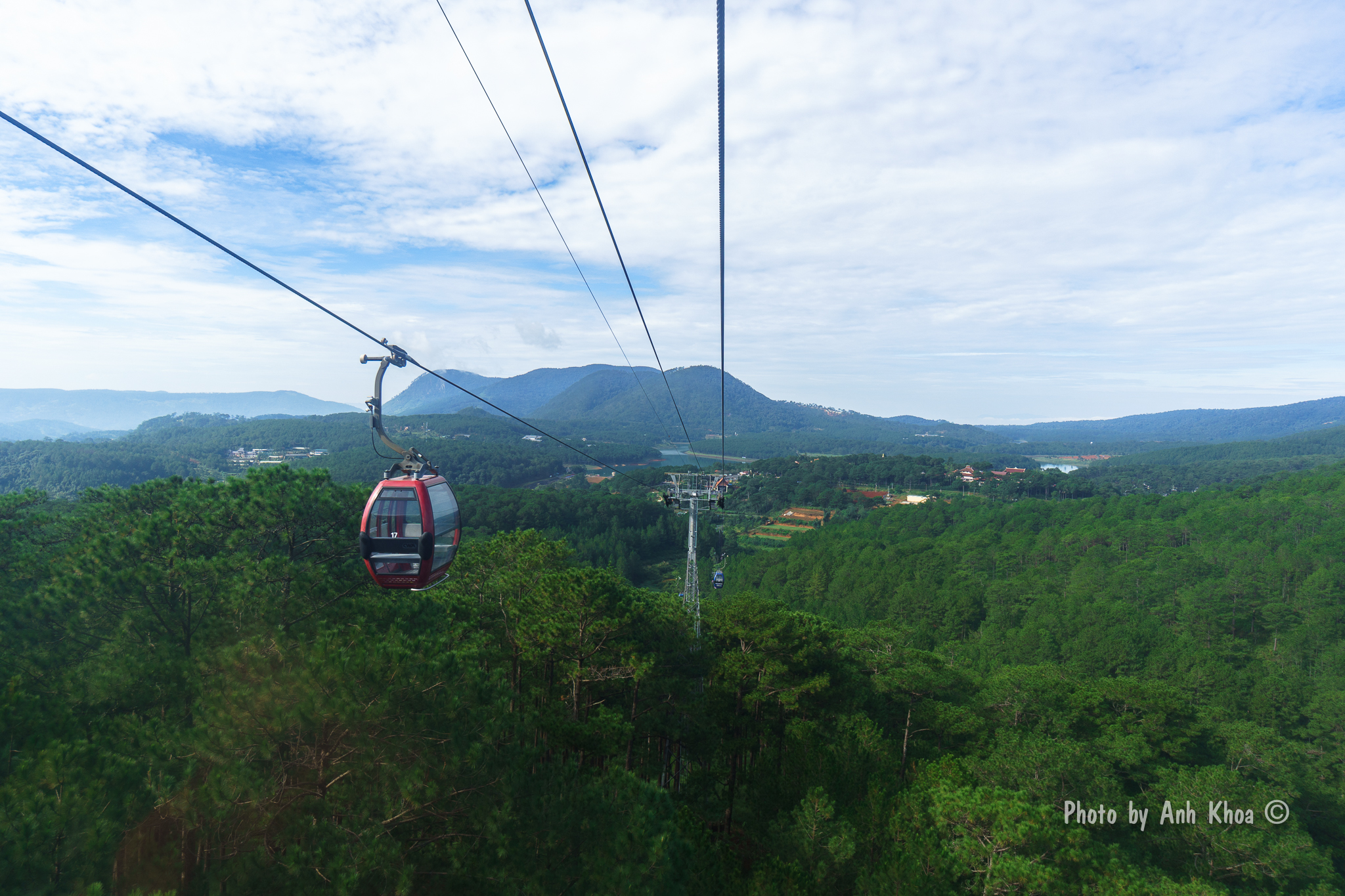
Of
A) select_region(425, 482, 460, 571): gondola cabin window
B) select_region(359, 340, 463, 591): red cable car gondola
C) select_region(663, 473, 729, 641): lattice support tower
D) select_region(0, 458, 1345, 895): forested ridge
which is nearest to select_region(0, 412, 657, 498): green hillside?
select_region(663, 473, 729, 641): lattice support tower

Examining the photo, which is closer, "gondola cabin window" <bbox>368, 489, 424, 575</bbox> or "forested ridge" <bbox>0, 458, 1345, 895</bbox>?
"forested ridge" <bbox>0, 458, 1345, 895</bbox>

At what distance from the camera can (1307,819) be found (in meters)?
19.6

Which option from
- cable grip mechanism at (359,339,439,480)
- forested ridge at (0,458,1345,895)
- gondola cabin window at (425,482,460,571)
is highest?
cable grip mechanism at (359,339,439,480)

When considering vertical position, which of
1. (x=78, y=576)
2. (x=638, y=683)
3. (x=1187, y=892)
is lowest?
(x=1187, y=892)

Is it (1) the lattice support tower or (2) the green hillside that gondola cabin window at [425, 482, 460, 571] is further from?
(2) the green hillside

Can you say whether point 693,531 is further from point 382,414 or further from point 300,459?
point 300,459

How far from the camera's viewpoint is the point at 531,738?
11.7m

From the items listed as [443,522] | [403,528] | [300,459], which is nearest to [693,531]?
[443,522]

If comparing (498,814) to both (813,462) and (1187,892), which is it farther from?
(813,462)

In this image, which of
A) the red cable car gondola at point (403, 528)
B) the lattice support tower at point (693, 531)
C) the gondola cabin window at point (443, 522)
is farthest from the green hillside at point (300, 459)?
the red cable car gondola at point (403, 528)

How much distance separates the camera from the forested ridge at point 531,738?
7688 mm

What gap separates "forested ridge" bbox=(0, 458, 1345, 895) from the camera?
25.2ft

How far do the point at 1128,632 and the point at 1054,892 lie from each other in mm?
29521

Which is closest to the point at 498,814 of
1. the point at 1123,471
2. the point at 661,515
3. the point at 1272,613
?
the point at 1272,613
